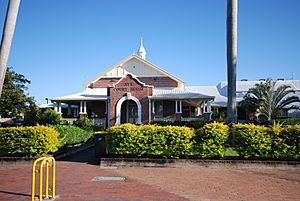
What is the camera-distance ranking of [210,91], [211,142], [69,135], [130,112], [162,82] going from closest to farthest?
[211,142] < [69,135] < [130,112] < [162,82] < [210,91]

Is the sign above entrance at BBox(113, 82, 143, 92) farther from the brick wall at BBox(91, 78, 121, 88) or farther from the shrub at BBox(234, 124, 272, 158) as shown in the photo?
the shrub at BBox(234, 124, 272, 158)

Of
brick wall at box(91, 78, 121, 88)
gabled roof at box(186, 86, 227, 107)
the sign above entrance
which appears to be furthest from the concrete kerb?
gabled roof at box(186, 86, 227, 107)

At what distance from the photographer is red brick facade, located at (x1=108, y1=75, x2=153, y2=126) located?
25672 mm

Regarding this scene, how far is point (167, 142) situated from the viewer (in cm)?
1155

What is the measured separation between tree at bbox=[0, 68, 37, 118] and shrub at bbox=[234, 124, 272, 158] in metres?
21.7

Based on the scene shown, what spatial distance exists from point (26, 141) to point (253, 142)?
965cm

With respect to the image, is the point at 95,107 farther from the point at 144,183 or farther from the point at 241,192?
the point at 241,192

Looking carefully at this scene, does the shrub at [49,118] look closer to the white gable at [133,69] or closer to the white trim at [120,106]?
the white trim at [120,106]

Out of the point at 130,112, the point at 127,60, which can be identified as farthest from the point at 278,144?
the point at 127,60

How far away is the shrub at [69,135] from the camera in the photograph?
1377 cm

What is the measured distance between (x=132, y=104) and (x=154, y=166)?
16147mm

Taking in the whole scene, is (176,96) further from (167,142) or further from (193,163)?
(193,163)

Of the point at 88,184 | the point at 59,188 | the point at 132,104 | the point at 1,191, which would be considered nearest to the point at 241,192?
the point at 88,184

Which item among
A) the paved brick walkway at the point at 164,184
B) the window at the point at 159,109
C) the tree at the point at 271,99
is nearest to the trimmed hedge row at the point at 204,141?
the paved brick walkway at the point at 164,184
